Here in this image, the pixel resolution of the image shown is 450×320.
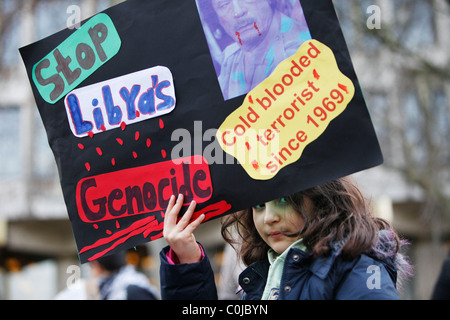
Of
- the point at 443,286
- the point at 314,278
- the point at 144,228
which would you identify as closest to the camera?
the point at 314,278

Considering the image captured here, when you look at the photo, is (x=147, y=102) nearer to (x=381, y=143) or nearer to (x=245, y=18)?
(x=245, y=18)

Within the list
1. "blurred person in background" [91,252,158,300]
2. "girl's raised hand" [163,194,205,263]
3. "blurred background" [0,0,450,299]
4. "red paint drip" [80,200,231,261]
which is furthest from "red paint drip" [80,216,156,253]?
"blurred background" [0,0,450,299]

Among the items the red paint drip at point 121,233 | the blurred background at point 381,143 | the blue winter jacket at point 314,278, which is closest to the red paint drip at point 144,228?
the red paint drip at point 121,233

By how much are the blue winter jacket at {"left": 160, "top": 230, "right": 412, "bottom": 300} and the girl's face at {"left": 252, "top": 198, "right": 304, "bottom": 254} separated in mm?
91

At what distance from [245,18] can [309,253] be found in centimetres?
88

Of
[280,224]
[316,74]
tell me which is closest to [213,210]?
[280,224]

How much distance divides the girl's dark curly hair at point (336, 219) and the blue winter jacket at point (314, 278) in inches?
1.6

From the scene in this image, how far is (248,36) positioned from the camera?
7.07 ft

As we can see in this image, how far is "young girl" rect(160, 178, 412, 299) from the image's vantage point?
1.81m

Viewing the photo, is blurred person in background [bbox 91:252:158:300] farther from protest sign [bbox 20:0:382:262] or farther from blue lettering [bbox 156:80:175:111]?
blue lettering [bbox 156:80:175:111]

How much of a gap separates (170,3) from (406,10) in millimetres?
9066
